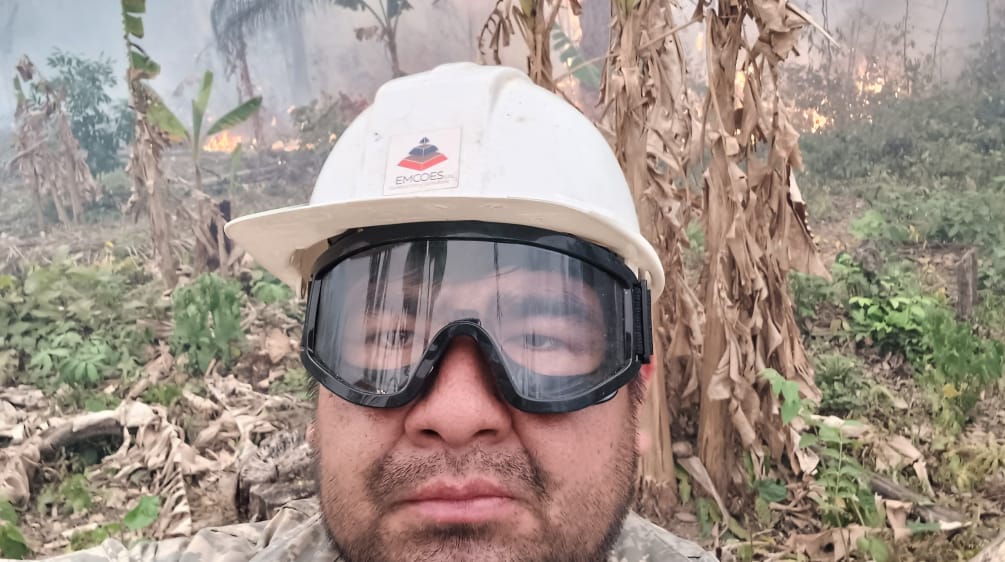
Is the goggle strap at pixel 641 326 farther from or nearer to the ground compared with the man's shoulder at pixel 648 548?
farther from the ground

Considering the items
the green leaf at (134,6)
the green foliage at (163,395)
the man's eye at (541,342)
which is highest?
the green leaf at (134,6)

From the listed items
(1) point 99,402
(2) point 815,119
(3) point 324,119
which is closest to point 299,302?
(1) point 99,402

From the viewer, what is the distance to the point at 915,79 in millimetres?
3143

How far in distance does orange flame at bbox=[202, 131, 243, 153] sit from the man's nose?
382 cm

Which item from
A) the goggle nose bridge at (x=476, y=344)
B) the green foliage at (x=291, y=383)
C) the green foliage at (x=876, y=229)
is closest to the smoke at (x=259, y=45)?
the green foliage at (x=291, y=383)

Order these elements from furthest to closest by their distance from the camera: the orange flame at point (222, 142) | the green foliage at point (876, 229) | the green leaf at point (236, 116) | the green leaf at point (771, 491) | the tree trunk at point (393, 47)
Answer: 1. the orange flame at point (222, 142)
2. the green leaf at point (236, 116)
3. the tree trunk at point (393, 47)
4. the green foliage at point (876, 229)
5. the green leaf at point (771, 491)

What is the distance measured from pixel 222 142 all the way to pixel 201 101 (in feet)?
0.94

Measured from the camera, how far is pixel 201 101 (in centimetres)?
394

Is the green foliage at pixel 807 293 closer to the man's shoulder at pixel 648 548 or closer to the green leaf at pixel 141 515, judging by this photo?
the man's shoulder at pixel 648 548

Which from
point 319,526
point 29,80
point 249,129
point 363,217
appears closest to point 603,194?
point 363,217

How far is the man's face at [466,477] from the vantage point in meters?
0.80

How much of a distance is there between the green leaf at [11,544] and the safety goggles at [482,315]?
1729 mm

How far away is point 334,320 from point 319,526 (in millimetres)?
531

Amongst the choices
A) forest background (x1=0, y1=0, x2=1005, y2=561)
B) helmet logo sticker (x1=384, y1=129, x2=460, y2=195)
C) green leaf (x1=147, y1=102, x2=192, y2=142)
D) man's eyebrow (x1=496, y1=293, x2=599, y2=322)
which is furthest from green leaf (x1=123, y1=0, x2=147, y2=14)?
man's eyebrow (x1=496, y1=293, x2=599, y2=322)
